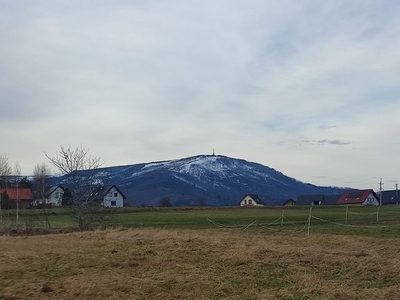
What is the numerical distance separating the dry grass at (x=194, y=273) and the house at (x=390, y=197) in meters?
96.7

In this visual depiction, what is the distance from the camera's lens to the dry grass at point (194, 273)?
881cm

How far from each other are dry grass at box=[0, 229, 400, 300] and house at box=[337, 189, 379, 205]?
91552 millimetres

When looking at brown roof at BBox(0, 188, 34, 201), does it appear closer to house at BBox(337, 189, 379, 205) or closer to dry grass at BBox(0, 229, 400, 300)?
house at BBox(337, 189, 379, 205)

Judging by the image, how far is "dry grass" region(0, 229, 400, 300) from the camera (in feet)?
28.9

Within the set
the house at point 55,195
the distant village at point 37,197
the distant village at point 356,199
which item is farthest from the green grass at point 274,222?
the distant village at point 356,199

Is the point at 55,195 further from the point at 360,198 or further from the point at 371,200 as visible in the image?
the point at 371,200

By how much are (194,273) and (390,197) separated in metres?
108

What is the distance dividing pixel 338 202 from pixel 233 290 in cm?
10235

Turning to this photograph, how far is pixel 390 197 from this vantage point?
10831 cm

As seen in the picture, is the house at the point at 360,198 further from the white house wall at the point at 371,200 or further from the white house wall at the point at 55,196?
the white house wall at the point at 55,196

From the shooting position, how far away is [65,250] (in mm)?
14406

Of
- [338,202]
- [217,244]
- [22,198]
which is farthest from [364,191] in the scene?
[217,244]

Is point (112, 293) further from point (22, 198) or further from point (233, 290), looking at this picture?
point (22, 198)

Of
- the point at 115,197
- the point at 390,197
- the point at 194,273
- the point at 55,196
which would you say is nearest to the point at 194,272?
the point at 194,273
